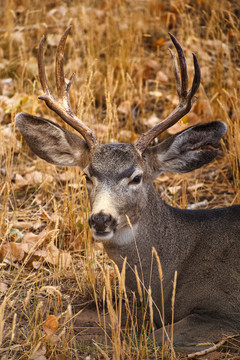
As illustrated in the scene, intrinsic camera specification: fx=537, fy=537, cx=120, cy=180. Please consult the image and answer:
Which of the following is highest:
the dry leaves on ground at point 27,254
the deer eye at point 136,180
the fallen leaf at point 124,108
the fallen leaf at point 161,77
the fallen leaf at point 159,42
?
the fallen leaf at point 159,42

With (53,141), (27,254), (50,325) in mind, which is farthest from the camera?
(27,254)

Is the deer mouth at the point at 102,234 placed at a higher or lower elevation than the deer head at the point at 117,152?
lower

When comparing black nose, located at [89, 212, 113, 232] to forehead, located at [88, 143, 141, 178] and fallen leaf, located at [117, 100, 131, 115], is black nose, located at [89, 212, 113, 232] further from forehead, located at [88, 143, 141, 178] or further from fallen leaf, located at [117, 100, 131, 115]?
fallen leaf, located at [117, 100, 131, 115]

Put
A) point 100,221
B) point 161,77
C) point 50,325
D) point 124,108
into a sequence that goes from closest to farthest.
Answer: point 50,325 < point 100,221 < point 124,108 < point 161,77

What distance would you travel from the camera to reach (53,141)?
14.8 feet

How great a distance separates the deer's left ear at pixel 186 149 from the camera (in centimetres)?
427

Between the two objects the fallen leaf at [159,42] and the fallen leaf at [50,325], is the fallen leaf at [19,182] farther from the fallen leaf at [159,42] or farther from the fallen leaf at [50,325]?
the fallen leaf at [159,42]

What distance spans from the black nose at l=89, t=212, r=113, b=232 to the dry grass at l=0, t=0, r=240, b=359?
1.27 ft

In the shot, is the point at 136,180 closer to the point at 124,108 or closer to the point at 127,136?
the point at 127,136

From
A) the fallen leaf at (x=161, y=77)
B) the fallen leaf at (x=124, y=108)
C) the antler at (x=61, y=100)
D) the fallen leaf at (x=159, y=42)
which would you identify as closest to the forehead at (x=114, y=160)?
the antler at (x=61, y=100)

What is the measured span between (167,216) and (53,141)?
114 centimetres

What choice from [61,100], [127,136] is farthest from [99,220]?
[127,136]

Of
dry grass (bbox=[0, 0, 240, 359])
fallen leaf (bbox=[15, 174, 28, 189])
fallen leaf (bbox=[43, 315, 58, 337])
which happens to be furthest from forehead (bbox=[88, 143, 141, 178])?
fallen leaf (bbox=[15, 174, 28, 189])

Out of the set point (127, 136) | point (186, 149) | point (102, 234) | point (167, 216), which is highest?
point (186, 149)
